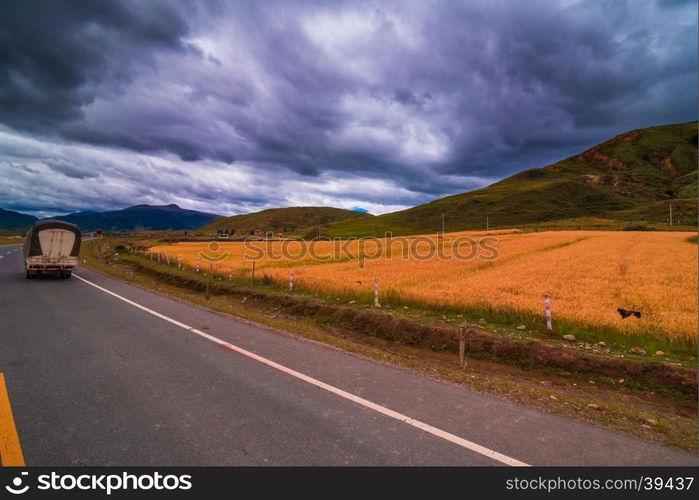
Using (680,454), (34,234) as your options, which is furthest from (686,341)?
(34,234)

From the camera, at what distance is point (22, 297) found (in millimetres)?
14734

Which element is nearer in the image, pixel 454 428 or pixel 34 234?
pixel 454 428

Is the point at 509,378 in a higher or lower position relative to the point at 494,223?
lower

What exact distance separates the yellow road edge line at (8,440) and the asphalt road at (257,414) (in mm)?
77

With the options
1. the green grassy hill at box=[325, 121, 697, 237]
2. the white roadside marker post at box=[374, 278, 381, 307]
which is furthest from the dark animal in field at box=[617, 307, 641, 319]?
the green grassy hill at box=[325, 121, 697, 237]

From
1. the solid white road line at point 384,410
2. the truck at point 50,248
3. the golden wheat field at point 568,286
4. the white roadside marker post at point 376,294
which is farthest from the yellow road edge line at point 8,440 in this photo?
the truck at point 50,248

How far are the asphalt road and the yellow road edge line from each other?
8 centimetres

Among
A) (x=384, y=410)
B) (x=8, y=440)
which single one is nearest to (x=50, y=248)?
(x=8, y=440)

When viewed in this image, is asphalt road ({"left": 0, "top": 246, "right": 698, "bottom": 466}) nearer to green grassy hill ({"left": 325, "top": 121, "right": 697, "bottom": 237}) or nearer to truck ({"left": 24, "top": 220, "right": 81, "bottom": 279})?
truck ({"left": 24, "top": 220, "right": 81, "bottom": 279})

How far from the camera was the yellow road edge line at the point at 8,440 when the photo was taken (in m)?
3.80

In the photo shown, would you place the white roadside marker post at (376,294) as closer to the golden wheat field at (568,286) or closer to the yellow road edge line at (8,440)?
the golden wheat field at (568,286)

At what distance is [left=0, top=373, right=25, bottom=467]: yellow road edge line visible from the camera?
380cm

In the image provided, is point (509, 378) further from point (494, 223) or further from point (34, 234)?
point (494, 223)
